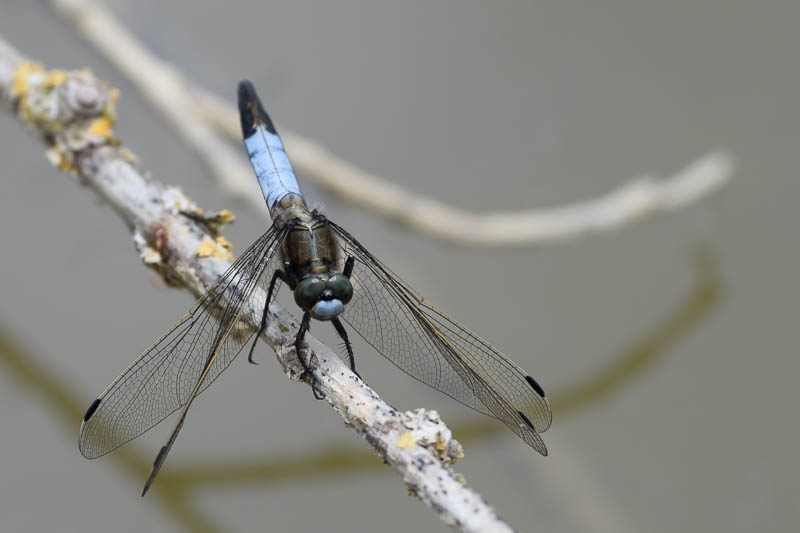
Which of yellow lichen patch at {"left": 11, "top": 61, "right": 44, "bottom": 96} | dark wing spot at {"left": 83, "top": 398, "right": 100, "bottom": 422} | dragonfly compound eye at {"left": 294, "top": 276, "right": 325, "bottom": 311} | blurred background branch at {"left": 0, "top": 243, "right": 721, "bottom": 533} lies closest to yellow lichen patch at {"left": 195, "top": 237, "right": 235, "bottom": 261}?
dragonfly compound eye at {"left": 294, "top": 276, "right": 325, "bottom": 311}

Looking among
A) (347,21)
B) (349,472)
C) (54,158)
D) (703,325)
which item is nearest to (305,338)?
(54,158)

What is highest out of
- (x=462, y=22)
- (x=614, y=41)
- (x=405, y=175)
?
(x=614, y=41)

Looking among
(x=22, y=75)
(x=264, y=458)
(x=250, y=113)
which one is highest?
(x=250, y=113)

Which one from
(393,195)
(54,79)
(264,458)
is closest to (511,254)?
(393,195)

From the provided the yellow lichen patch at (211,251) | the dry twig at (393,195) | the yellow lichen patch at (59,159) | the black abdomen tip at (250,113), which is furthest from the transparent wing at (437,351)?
the dry twig at (393,195)

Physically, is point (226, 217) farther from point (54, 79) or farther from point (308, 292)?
point (54, 79)

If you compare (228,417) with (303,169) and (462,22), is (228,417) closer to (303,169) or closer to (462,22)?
(303,169)

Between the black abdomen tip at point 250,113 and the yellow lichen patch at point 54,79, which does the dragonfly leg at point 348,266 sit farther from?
the yellow lichen patch at point 54,79
